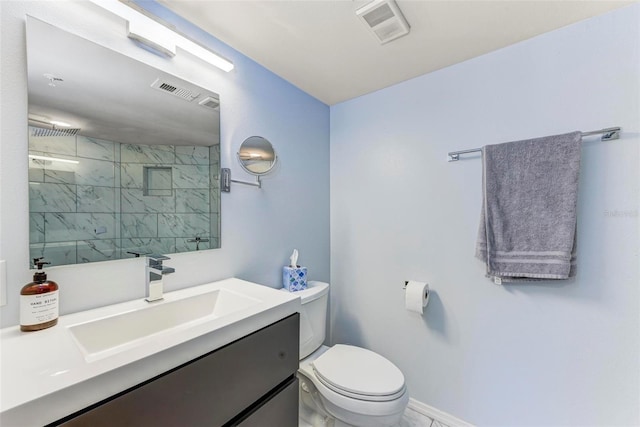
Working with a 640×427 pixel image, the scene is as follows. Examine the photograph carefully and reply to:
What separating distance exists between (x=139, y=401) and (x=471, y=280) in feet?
5.00

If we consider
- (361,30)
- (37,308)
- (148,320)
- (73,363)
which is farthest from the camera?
(361,30)

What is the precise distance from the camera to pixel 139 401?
581 mm

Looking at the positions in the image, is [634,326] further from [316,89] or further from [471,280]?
[316,89]

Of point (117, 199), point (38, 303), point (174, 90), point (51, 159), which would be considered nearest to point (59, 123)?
point (51, 159)

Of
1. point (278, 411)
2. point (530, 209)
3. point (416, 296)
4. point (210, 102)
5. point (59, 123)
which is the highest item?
point (210, 102)

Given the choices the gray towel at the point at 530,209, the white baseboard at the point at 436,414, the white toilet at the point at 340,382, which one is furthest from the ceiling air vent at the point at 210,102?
the white baseboard at the point at 436,414

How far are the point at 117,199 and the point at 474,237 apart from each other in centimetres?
168

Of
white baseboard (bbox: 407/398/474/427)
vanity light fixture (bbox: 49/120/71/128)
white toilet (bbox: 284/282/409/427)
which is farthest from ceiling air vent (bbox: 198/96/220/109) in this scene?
white baseboard (bbox: 407/398/474/427)

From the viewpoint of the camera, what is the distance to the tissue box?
1532 mm

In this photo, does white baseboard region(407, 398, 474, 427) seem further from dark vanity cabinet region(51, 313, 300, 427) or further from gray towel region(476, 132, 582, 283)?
dark vanity cabinet region(51, 313, 300, 427)

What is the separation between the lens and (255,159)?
146cm

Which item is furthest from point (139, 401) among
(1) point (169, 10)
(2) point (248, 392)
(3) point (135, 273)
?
(1) point (169, 10)

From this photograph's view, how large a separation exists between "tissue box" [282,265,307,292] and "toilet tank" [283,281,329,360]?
0.12 ft

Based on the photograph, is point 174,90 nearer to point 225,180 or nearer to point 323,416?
point 225,180
